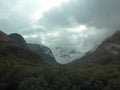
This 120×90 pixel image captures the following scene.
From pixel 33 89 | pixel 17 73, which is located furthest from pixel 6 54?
pixel 33 89

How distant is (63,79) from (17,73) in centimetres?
1359

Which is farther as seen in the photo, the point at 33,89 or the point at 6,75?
the point at 6,75

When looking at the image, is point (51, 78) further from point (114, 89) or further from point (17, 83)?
point (114, 89)

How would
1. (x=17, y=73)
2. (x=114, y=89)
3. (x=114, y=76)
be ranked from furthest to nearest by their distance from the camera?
1. (x=114, y=76)
2. (x=17, y=73)
3. (x=114, y=89)

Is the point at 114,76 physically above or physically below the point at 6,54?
below

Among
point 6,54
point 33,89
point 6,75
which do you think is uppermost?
point 6,54

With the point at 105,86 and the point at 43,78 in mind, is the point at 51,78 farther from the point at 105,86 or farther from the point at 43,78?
the point at 105,86

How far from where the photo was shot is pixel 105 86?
70.1 meters

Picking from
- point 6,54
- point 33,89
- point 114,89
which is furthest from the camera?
point 6,54

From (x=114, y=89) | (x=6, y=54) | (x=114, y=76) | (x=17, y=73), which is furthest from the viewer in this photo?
(x=6, y=54)

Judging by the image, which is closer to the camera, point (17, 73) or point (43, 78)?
point (43, 78)

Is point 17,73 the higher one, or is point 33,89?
point 17,73

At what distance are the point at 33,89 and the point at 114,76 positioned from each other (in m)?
26.8

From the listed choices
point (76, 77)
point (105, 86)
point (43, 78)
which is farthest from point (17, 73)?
point (105, 86)
